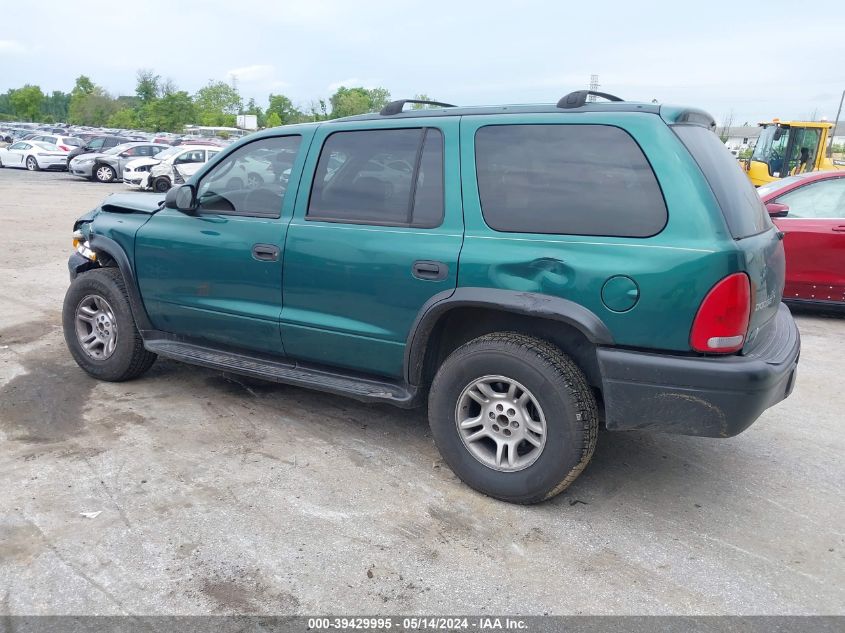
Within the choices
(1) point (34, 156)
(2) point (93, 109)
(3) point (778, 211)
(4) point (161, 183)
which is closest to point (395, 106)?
(3) point (778, 211)

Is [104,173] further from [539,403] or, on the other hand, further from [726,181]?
[726,181]

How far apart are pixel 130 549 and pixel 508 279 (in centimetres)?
206

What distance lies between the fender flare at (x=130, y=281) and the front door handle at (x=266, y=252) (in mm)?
1118

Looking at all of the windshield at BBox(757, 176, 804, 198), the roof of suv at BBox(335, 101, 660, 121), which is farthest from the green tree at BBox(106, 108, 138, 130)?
the roof of suv at BBox(335, 101, 660, 121)

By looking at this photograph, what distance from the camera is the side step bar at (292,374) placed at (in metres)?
3.86

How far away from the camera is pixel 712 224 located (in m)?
3.05

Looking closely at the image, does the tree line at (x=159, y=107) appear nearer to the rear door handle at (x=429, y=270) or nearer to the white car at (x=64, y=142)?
the white car at (x=64, y=142)

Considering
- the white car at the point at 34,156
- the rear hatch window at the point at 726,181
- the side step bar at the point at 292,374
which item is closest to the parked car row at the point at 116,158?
the white car at the point at 34,156

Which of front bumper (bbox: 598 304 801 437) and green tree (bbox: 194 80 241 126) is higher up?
green tree (bbox: 194 80 241 126)

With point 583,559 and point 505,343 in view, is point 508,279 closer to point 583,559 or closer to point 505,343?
point 505,343

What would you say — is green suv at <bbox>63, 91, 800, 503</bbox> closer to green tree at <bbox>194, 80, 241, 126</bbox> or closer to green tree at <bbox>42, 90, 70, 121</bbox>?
green tree at <bbox>194, 80, 241, 126</bbox>

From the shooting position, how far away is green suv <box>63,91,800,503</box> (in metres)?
3.10

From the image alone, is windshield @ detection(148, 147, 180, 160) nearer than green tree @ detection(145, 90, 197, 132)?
Yes

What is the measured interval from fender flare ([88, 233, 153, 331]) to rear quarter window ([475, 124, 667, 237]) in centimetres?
254
